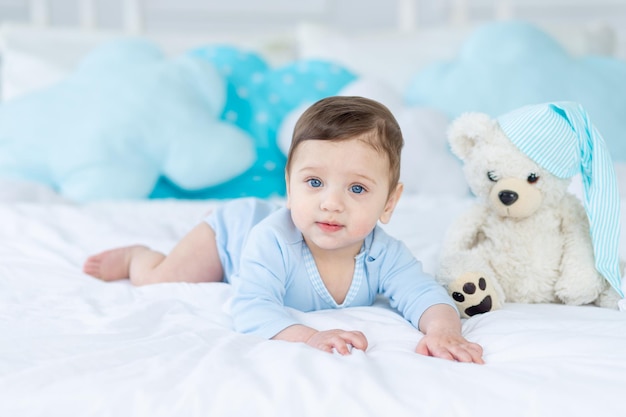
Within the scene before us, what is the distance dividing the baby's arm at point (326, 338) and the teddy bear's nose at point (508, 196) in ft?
1.18

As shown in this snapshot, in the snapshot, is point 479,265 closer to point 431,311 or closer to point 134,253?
point 431,311

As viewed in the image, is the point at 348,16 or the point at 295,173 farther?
the point at 348,16

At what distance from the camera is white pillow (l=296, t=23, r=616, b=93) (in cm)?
239

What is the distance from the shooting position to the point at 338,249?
1046 mm

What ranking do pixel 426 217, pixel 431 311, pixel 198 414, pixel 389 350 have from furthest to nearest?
pixel 426 217 → pixel 431 311 → pixel 389 350 → pixel 198 414

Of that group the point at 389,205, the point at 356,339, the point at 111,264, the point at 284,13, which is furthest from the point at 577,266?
the point at 284,13

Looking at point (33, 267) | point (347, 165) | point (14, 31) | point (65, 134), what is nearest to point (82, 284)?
point (33, 267)

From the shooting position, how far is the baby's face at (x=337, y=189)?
946 mm

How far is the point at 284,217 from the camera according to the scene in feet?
3.49

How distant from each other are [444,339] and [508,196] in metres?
0.32

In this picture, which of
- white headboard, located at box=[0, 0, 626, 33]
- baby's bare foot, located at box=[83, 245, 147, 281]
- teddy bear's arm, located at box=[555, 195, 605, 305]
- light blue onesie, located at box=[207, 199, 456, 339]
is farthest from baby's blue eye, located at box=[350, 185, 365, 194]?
white headboard, located at box=[0, 0, 626, 33]

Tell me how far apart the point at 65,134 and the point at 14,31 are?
1.95ft

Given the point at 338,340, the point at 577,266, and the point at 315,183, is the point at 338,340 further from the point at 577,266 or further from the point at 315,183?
the point at 577,266

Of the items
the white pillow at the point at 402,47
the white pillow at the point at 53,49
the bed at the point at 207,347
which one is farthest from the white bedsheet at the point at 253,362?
the white pillow at the point at 402,47
